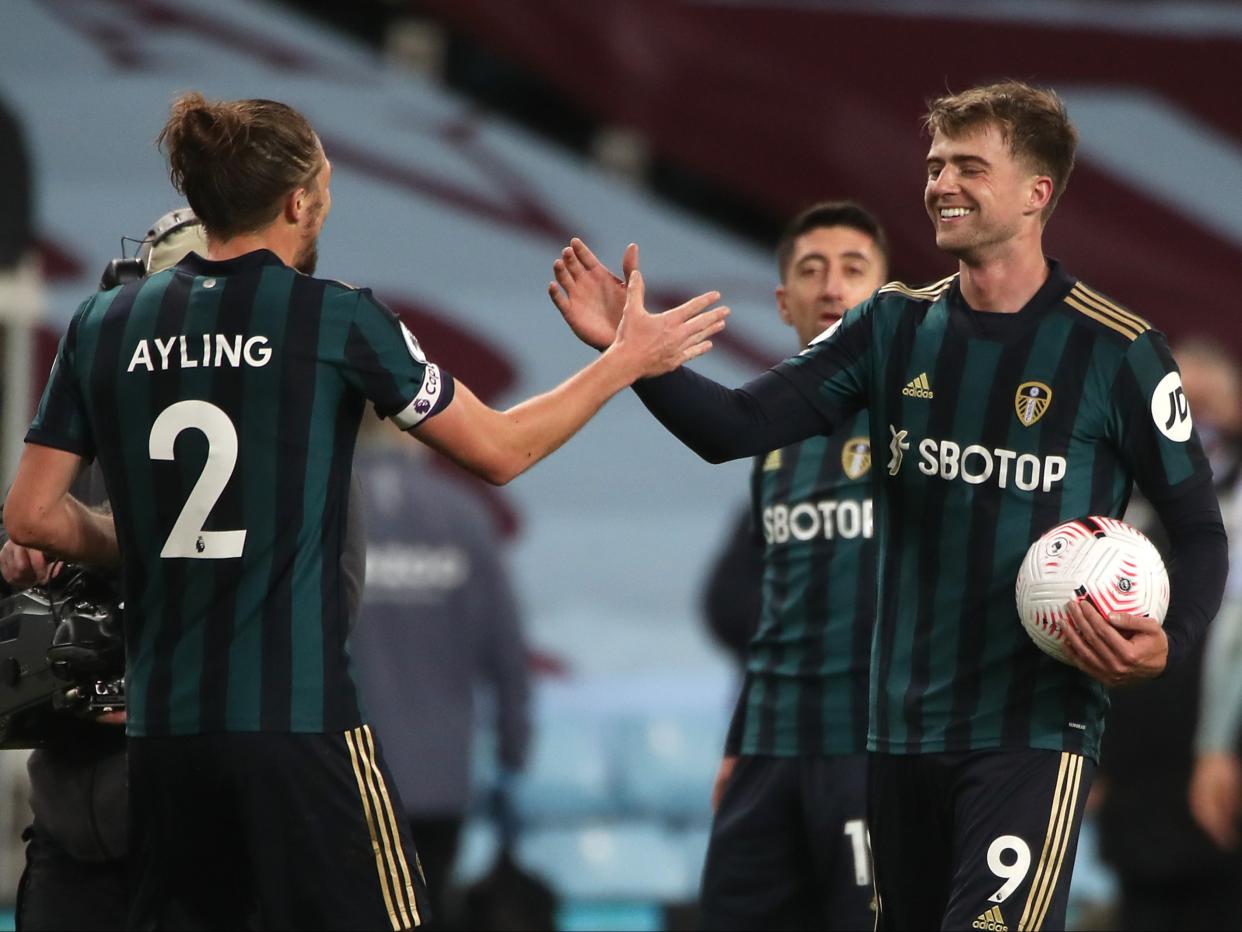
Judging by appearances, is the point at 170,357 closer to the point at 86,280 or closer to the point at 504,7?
the point at 86,280

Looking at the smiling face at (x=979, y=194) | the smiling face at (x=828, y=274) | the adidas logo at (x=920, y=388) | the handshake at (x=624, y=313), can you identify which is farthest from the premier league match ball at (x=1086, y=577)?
the smiling face at (x=828, y=274)

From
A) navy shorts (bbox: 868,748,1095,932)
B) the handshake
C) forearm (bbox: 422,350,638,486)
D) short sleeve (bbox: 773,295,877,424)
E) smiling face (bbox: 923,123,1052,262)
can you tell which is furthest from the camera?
short sleeve (bbox: 773,295,877,424)

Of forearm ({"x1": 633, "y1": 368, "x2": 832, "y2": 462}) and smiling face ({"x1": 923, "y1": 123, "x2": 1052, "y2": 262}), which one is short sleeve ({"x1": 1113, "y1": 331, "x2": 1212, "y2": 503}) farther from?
forearm ({"x1": 633, "y1": 368, "x2": 832, "y2": 462})

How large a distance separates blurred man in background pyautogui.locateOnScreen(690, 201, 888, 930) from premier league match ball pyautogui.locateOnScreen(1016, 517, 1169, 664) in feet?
3.84

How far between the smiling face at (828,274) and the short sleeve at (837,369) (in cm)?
114

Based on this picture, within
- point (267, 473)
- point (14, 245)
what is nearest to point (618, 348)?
point (267, 473)

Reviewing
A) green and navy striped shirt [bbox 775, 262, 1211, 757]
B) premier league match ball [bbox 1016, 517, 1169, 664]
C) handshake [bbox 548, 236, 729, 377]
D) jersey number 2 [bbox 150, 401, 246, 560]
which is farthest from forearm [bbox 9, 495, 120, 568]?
premier league match ball [bbox 1016, 517, 1169, 664]

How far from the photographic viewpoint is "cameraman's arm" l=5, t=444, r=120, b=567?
3473 mm

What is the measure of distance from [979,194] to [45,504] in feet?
6.29

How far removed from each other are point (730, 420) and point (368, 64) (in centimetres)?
974

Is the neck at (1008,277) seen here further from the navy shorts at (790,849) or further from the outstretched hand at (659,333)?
the navy shorts at (790,849)

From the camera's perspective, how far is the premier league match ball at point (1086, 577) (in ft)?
11.7

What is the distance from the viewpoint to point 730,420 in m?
Result: 3.88

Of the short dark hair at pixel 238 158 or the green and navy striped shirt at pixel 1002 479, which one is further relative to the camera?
the green and navy striped shirt at pixel 1002 479
